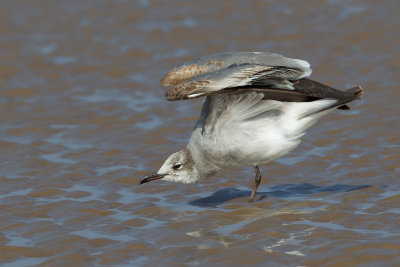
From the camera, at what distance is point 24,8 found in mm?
17031

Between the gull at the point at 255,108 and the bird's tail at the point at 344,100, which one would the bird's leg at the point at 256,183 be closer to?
the gull at the point at 255,108

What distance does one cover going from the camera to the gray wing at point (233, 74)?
7969 mm

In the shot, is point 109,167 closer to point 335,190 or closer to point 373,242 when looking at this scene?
point 335,190

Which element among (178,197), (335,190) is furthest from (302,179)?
(178,197)

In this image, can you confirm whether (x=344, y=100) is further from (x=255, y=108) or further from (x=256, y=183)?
(x=256, y=183)

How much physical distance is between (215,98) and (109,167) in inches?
102

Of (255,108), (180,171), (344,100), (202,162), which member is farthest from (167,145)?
(344,100)

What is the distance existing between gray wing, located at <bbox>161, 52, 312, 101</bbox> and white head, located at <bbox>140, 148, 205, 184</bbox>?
0.84m

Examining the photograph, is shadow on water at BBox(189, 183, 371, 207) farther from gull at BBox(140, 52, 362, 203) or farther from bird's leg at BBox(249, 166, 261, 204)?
gull at BBox(140, 52, 362, 203)

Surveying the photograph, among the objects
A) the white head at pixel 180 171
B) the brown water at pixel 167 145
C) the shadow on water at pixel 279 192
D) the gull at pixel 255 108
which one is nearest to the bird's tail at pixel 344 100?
the gull at pixel 255 108

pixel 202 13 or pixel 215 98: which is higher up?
pixel 202 13

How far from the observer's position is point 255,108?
8805 mm

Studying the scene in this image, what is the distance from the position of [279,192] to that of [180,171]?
1230mm

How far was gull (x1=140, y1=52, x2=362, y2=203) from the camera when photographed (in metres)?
8.47
